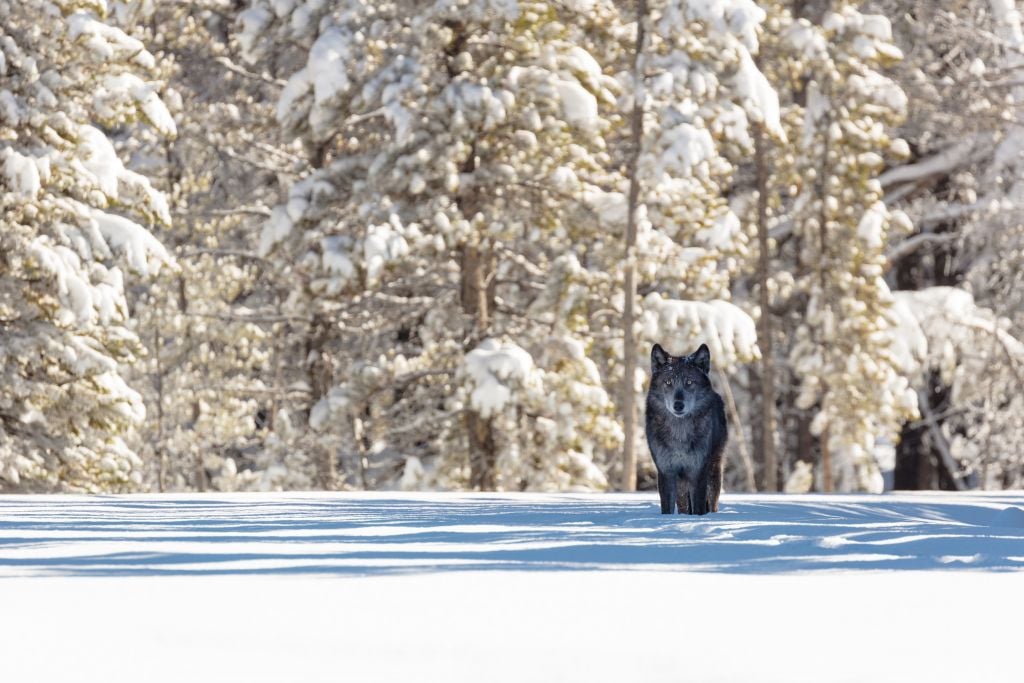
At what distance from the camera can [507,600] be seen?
5504 millimetres

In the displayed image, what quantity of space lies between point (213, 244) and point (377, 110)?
21.4 ft

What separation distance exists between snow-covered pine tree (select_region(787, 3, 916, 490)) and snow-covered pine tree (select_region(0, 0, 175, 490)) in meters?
13.3

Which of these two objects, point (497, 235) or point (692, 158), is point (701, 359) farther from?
point (692, 158)

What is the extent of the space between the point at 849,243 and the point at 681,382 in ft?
73.9

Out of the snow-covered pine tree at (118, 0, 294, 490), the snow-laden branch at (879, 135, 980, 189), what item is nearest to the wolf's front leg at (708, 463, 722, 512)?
the snow-covered pine tree at (118, 0, 294, 490)

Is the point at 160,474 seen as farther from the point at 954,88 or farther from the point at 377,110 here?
the point at 954,88

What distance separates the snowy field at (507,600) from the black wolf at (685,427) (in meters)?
0.24

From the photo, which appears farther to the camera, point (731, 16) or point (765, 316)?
point (765, 316)

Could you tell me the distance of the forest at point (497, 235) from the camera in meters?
20.9

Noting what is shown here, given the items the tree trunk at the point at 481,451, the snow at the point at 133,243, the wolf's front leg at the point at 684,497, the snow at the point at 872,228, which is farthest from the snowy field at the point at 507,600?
the snow at the point at 872,228

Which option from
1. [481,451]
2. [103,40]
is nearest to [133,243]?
Answer: [103,40]

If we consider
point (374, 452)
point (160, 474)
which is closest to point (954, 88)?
point (374, 452)

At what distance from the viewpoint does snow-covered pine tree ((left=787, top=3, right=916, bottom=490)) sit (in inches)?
1176

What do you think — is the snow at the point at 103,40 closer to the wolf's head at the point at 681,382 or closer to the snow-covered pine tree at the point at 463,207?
the snow-covered pine tree at the point at 463,207
